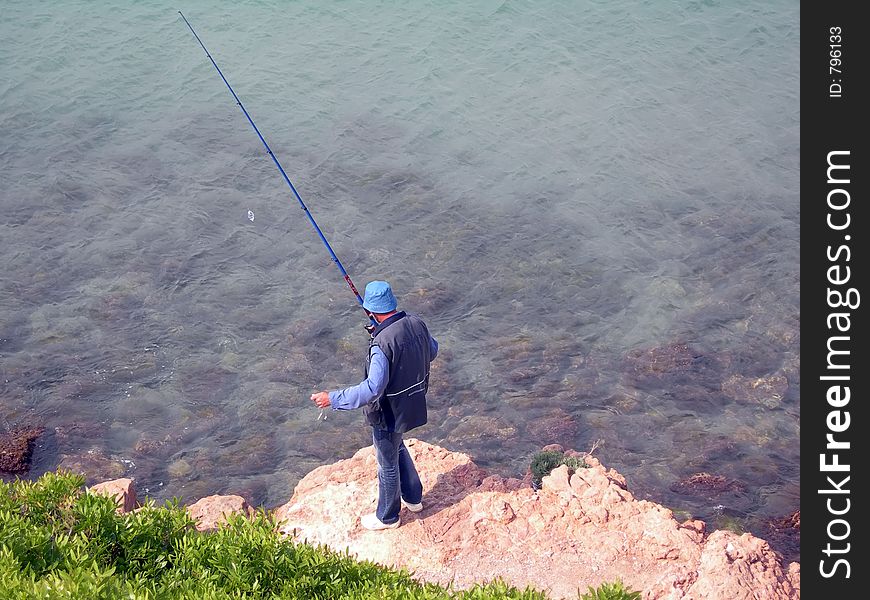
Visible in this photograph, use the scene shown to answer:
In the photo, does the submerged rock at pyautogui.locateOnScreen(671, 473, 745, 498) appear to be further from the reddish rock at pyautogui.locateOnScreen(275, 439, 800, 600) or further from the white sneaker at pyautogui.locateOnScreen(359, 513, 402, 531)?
the white sneaker at pyautogui.locateOnScreen(359, 513, 402, 531)

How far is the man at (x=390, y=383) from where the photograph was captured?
630cm

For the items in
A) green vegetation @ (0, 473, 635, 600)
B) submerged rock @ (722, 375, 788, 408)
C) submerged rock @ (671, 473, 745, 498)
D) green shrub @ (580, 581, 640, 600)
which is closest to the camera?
green shrub @ (580, 581, 640, 600)

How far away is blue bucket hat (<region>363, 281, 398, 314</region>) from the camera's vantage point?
21.1 ft

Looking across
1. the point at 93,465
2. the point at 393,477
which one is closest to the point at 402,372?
the point at 393,477

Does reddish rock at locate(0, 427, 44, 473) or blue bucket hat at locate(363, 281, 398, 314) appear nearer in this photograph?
blue bucket hat at locate(363, 281, 398, 314)

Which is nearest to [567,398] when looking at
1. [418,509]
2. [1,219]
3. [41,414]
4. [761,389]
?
[761,389]

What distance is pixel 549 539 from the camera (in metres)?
6.95

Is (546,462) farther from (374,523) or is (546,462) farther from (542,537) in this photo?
(374,523)

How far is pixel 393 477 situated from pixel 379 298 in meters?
1.45

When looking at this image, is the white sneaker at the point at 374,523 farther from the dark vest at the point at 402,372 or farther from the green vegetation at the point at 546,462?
the green vegetation at the point at 546,462

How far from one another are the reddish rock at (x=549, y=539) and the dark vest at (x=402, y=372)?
1004mm

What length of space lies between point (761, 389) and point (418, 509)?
4748mm

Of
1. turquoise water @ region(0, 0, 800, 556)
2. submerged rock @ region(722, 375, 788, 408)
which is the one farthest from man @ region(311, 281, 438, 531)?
submerged rock @ region(722, 375, 788, 408)

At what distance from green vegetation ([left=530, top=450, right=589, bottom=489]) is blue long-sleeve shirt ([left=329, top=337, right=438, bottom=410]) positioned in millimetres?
2420
